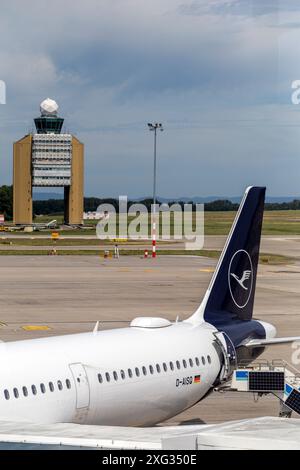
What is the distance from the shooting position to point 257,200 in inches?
1163

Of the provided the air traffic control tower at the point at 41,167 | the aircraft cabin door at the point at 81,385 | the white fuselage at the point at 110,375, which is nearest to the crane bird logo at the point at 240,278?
the white fuselage at the point at 110,375

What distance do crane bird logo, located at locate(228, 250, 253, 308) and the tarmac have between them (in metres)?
3.78

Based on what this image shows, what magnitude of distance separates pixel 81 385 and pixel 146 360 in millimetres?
2690

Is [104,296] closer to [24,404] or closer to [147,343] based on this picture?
[147,343]

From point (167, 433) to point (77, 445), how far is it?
57.2 inches

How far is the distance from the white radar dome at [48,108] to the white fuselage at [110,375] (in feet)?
537

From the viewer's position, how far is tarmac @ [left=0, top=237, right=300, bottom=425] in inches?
1235

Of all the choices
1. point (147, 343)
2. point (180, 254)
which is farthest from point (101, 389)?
point (180, 254)

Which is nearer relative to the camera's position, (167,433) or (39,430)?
(167,433)

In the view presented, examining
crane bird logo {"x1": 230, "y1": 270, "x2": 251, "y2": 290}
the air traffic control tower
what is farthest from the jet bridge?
the air traffic control tower

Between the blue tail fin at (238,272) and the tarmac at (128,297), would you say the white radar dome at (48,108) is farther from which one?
the blue tail fin at (238,272)

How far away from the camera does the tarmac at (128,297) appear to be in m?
31.4

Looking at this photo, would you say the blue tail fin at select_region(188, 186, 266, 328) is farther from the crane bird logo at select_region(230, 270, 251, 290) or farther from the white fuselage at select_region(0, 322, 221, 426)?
the white fuselage at select_region(0, 322, 221, 426)

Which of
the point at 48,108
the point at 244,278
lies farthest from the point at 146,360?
the point at 48,108
